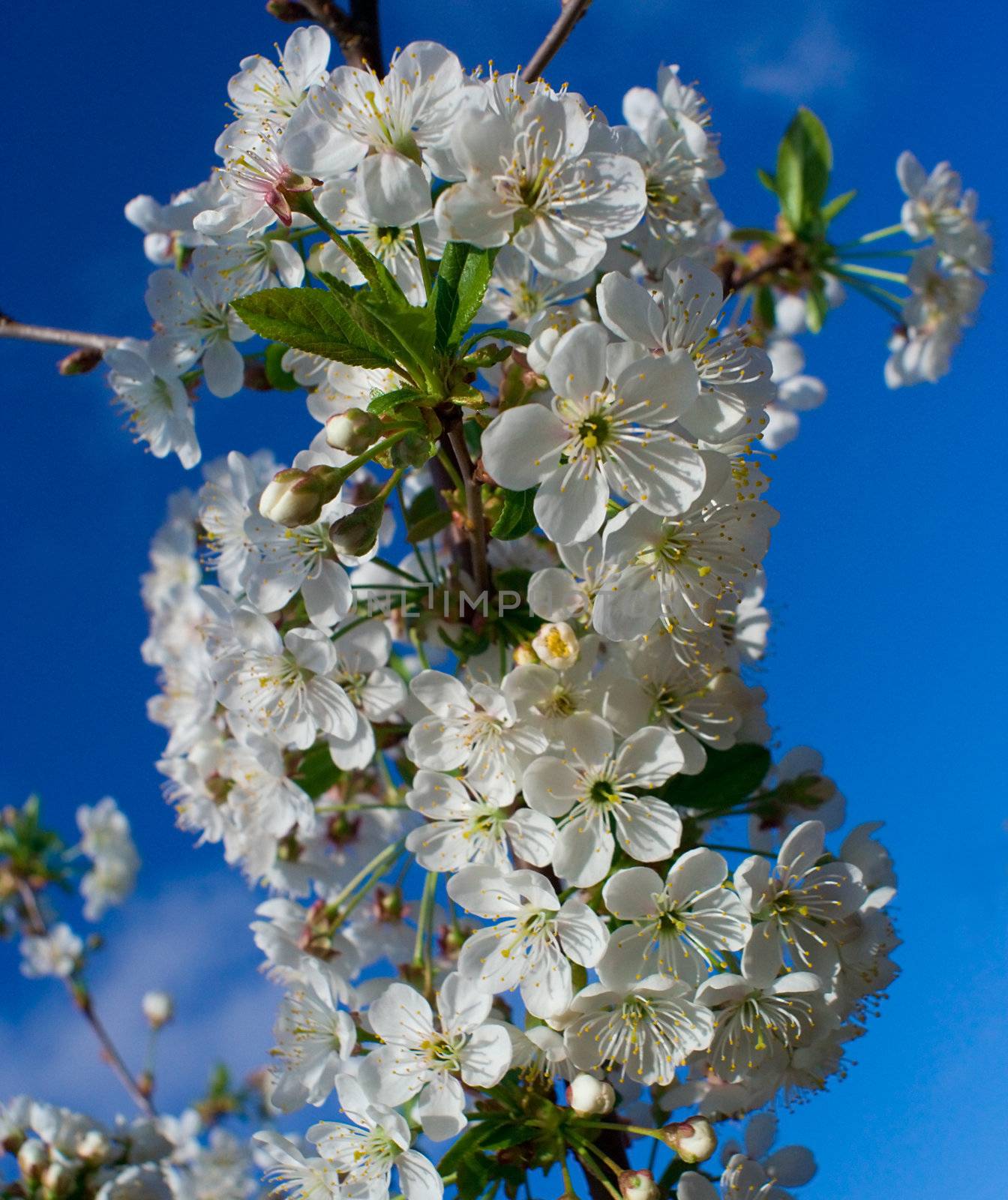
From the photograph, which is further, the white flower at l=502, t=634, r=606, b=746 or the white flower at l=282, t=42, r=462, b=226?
the white flower at l=502, t=634, r=606, b=746

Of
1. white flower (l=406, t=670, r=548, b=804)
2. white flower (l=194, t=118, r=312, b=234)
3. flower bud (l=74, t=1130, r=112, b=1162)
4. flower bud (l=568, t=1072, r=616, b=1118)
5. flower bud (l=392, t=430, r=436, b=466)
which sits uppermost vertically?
white flower (l=194, t=118, r=312, b=234)

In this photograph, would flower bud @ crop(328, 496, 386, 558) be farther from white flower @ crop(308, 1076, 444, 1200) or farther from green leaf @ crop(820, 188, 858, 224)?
green leaf @ crop(820, 188, 858, 224)

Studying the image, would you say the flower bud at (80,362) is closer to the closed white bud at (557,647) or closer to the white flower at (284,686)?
the white flower at (284,686)

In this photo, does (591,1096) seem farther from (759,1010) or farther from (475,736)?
(475,736)

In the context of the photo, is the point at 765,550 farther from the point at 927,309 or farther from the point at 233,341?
the point at 927,309

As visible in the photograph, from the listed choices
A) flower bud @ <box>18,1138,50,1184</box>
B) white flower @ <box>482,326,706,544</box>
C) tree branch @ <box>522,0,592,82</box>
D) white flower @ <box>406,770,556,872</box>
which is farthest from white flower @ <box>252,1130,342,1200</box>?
tree branch @ <box>522,0,592,82</box>

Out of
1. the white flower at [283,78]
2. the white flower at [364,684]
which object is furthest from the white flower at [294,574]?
the white flower at [283,78]
